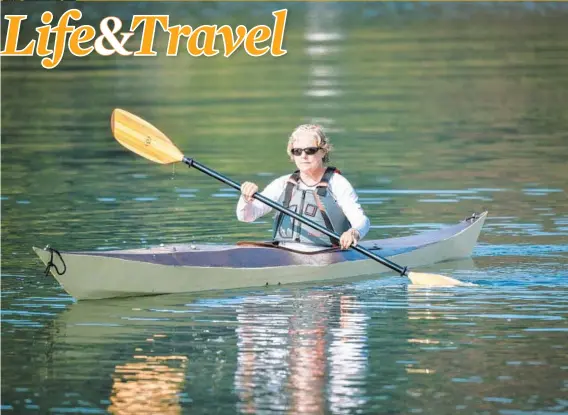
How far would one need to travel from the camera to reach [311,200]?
14.5 metres

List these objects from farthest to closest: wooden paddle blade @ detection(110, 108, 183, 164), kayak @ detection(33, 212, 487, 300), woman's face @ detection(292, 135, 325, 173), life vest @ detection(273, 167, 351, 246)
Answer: wooden paddle blade @ detection(110, 108, 183, 164) < life vest @ detection(273, 167, 351, 246) < woman's face @ detection(292, 135, 325, 173) < kayak @ detection(33, 212, 487, 300)

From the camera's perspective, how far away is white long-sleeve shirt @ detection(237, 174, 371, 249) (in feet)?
46.9

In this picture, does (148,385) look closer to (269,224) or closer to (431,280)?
(431,280)

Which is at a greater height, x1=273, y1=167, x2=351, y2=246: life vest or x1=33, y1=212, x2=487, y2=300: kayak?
x1=273, y1=167, x2=351, y2=246: life vest

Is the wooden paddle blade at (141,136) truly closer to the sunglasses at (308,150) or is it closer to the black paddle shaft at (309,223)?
the black paddle shaft at (309,223)

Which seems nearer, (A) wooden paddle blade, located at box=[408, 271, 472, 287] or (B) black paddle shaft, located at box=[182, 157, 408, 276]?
(B) black paddle shaft, located at box=[182, 157, 408, 276]

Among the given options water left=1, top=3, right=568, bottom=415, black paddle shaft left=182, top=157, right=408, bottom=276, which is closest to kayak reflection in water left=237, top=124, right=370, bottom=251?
black paddle shaft left=182, top=157, right=408, bottom=276

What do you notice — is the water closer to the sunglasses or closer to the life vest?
the life vest

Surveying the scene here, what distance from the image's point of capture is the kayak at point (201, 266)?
13492mm

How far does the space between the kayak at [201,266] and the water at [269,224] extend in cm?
15

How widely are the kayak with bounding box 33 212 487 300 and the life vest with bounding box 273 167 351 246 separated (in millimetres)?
213

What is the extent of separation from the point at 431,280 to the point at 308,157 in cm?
138

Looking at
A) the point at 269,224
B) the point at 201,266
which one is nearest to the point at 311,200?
the point at 201,266

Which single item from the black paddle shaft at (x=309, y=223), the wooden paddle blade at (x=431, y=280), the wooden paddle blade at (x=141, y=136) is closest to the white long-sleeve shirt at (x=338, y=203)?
the black paddle shaft at (x=309, y=223)
